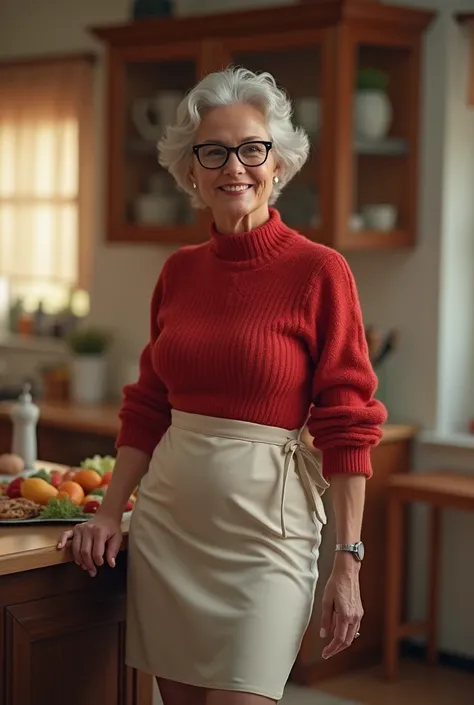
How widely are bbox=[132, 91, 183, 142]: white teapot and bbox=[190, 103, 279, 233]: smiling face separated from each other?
2.21m

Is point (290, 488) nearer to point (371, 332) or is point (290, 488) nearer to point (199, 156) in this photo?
point (199, 156)

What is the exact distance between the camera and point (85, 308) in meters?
5.58

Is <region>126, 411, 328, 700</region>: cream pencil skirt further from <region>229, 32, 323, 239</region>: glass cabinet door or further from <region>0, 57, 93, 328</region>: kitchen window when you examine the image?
<region>0, 57, 93, 328</region>: kitchen window

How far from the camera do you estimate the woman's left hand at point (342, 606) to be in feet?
6.81

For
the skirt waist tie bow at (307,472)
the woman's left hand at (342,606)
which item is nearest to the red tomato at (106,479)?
the skirt waist tie bow at (307,472)

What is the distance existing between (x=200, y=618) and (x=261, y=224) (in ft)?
2.41

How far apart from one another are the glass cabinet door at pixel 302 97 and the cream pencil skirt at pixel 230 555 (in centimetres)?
194

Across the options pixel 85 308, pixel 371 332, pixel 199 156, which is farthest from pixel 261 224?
pixel 85 308

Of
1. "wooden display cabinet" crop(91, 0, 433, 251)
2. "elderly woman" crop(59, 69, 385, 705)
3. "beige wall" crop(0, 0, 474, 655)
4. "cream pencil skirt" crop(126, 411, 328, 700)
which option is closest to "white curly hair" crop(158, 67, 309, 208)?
"elderly woman" crop(59, 69, 385, 705)

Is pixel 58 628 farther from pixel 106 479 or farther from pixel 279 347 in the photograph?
pixel 279 347

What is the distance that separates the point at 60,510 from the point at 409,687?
1.98m

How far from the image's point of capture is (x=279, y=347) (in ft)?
7.00

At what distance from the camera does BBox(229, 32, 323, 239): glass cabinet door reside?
398 cm

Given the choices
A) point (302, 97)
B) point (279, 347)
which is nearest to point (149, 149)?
point (302, 97)
